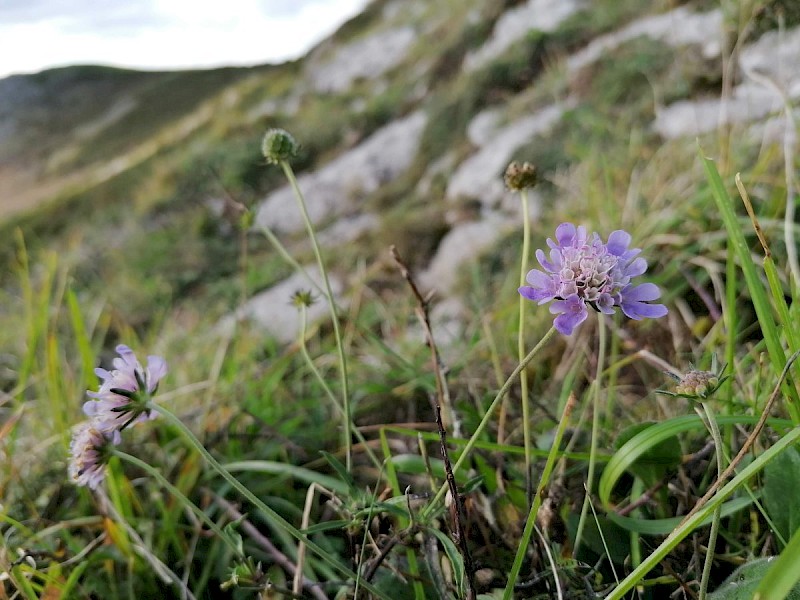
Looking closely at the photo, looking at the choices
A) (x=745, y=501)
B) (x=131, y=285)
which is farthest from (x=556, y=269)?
(x=131, y=285)

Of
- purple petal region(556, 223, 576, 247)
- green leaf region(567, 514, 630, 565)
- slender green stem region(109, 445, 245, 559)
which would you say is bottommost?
green leaf region(567, 514, 630, 565)

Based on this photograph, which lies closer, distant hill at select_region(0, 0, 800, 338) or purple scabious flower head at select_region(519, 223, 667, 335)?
purple scabious flower head at select_region(519, 223, 667, 335)

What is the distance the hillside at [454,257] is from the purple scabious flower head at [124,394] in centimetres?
18

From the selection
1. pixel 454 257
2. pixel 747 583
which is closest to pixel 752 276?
pixel 747 583

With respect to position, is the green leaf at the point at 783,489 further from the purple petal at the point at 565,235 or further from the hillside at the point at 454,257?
the purple petal at the point at 565,235

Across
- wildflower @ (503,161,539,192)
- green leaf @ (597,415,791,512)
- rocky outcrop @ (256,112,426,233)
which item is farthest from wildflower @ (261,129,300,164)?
rocky outcrop @ (256,112,426,233)

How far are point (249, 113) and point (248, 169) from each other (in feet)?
11.4

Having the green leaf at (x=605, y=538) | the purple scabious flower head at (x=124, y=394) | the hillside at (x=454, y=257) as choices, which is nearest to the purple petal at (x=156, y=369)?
the purple scabious flower head at (x=124, y=394)

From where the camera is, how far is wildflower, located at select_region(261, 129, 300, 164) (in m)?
0.81

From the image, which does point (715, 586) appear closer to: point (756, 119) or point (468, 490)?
point (468, 490)

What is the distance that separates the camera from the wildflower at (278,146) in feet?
2.66

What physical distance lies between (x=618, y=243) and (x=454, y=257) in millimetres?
2284

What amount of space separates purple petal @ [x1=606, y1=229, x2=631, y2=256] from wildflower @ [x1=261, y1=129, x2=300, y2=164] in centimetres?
44

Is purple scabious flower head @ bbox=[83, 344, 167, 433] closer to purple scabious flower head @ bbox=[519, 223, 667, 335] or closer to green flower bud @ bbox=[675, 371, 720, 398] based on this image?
purple scabious flower head @ bbox=[519, 223, 667, 335]
